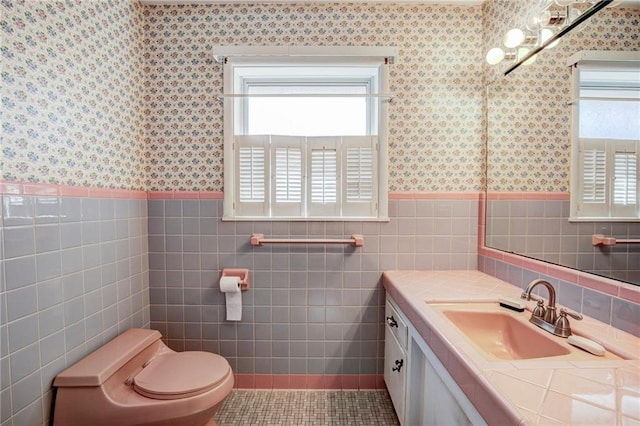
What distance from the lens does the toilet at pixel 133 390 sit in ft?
3.82

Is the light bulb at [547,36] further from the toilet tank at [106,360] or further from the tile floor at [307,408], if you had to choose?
the toilet tank at [106,360]

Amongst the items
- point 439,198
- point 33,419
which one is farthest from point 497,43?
point 33,419

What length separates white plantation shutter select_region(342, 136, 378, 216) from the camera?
6.05 ft

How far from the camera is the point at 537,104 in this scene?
4.59ft

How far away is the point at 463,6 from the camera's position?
182 cm

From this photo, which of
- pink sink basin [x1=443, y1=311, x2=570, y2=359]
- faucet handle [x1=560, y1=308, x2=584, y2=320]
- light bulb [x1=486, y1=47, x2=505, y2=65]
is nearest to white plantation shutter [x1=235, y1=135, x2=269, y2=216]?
pink sink basin [x1=443, y1=311, x2=570, y2=359]

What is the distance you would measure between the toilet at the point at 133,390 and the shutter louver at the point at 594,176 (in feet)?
6.06

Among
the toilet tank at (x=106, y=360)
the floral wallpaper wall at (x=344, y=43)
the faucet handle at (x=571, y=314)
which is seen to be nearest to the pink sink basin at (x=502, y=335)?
the faucet handle at (x=571, y=314)

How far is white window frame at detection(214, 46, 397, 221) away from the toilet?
0.90 metres

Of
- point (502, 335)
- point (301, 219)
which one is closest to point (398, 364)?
point (502, 335)

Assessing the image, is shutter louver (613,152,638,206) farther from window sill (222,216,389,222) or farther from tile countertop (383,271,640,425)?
window sill (222,216,389,222)

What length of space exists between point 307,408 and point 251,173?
61.6 inches

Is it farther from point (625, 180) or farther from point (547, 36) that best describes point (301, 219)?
point (547, 36)

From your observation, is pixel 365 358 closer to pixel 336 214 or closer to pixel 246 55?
pixel 336 214
